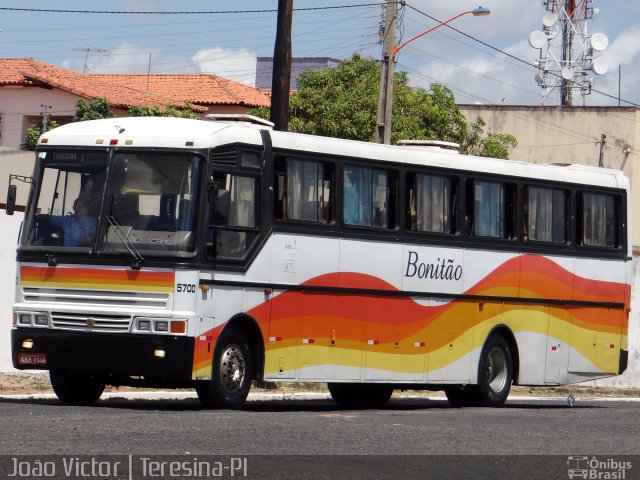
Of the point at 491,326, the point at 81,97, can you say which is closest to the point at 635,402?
the point at 491,326

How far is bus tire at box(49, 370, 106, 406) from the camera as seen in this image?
1741 centimetres

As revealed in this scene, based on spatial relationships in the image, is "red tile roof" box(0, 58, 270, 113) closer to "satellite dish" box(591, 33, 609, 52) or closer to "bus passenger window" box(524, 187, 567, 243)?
"satellite dish" box(591, 33, 609, 52)

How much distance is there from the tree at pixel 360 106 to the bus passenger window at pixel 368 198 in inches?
1197

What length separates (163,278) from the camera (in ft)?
53.8

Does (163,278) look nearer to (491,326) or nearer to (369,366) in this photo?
(369,366)

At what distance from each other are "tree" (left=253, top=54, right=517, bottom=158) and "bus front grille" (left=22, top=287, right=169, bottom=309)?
110 ft

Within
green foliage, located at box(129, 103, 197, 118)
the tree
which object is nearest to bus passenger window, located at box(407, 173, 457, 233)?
the tree

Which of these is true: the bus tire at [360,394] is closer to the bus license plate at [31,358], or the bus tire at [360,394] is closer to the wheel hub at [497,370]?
the wheel hub at [497,370]

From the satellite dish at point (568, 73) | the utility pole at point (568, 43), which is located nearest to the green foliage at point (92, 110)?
the satellite dish at point (568, 73)

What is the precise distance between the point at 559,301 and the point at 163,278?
834 centimetres

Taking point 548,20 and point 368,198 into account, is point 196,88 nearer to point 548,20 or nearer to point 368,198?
point 548,20
